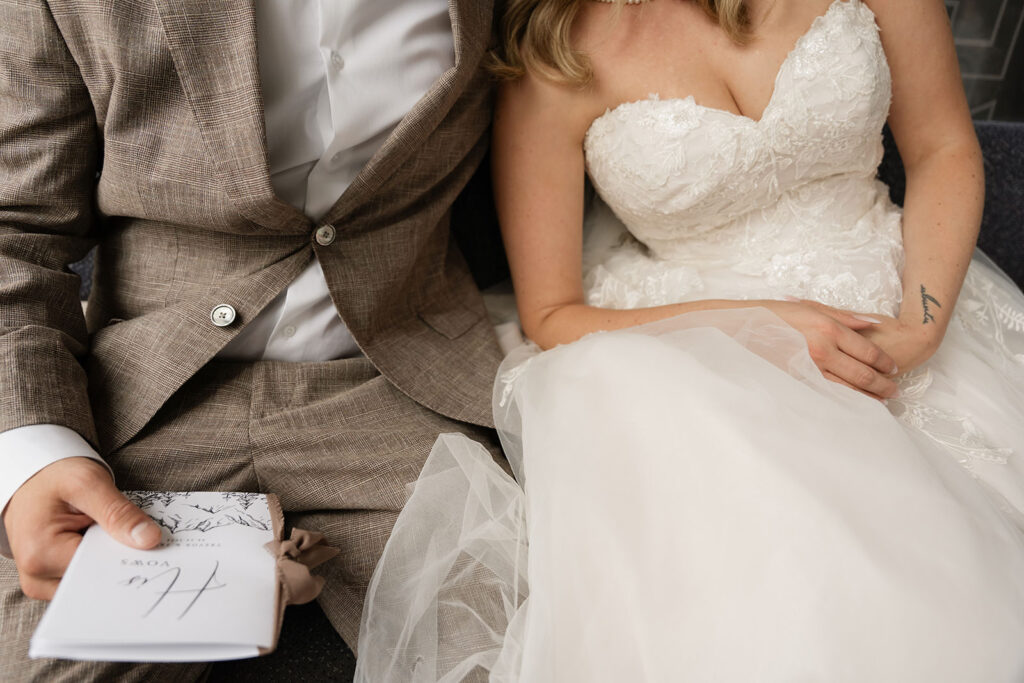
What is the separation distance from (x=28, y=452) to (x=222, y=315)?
250 mm

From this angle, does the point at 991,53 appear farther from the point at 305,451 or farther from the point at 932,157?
the point at 305,451

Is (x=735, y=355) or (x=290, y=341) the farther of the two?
(x=290, y=341)

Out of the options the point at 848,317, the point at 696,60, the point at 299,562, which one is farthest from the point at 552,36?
the point at 299,562

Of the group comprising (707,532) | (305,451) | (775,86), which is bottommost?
(305,451)

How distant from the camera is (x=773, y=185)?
42.4 inches

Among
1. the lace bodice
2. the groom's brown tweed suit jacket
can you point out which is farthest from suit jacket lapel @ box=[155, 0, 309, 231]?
the lace bodice

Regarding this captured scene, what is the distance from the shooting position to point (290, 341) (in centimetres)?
99

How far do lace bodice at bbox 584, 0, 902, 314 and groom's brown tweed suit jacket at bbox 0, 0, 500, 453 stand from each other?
24cm

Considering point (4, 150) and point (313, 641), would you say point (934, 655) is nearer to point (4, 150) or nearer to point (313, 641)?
point (313, 641)

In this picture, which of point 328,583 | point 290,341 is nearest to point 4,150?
point 290,341

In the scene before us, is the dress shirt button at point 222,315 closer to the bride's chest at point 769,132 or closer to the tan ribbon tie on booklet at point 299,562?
the tan ribbon tie on booklet at point 299,562

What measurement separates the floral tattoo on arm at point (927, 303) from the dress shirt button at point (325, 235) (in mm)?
769

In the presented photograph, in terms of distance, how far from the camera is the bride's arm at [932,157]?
1048 mm

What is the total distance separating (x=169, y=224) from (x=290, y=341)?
0.66 ft
